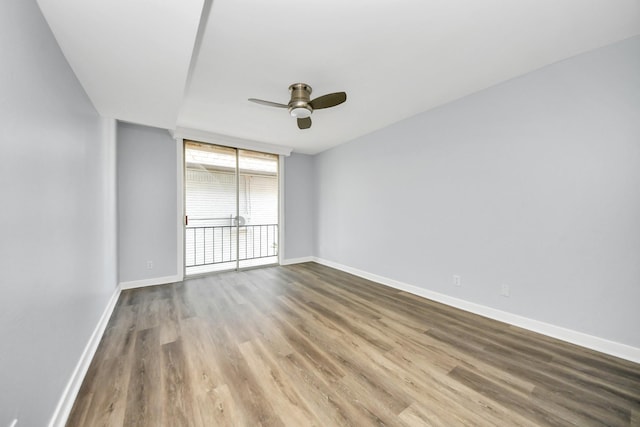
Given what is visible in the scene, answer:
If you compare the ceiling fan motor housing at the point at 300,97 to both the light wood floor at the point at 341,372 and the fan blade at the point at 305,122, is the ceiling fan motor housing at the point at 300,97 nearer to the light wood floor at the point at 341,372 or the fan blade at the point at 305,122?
the fan blade at the point at 305,122

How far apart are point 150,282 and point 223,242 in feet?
4.80

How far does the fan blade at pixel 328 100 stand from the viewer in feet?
7.27

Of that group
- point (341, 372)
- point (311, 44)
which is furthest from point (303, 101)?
point (341, 372)

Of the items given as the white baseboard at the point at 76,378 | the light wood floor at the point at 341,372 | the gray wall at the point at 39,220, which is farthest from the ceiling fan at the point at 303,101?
the white baseboard at the point at 76,378

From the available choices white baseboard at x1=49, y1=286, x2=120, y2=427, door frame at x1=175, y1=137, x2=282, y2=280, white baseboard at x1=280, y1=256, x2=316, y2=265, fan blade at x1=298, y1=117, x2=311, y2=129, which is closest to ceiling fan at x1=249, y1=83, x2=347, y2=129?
fan blade at x1=298, y1=117, x2=311, y2=129

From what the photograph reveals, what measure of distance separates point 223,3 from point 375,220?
3.21m

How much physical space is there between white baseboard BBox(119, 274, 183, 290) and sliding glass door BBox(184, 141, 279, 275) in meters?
0.35

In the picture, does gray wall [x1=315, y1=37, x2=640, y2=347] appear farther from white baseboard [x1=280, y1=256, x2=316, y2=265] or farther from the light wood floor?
white baseboard [x1=280, y1=256, x2=316, y2=265]

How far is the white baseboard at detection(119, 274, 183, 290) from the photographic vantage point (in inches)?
134

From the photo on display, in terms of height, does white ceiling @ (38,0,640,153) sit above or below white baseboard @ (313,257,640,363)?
above

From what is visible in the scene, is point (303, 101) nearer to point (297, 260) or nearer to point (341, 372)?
point (341, 372)

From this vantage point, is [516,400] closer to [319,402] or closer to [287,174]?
[319,402]

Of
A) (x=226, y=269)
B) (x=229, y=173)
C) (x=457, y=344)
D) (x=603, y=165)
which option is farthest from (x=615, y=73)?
(x=226, y=269)

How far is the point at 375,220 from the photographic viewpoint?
12.6 ft
